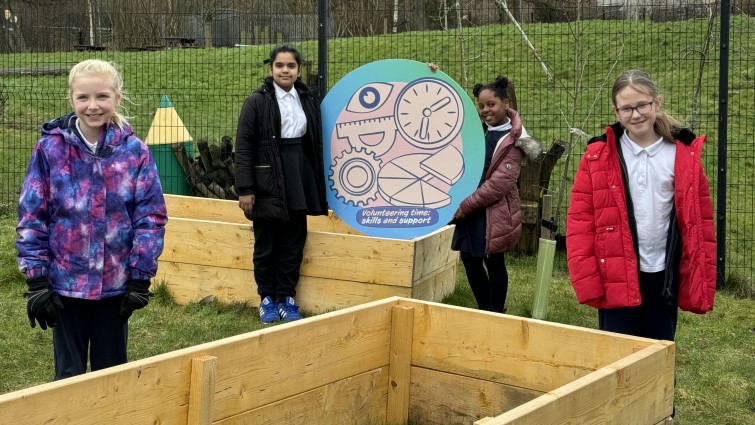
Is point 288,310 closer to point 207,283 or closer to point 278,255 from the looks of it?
point 278,255

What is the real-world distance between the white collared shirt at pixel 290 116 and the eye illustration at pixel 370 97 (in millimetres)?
384

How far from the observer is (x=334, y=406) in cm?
464

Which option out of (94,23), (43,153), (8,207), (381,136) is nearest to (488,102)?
(381,136)

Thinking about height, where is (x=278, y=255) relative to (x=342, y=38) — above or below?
below

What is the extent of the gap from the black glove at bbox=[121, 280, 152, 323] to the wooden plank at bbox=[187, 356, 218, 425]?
0.49m

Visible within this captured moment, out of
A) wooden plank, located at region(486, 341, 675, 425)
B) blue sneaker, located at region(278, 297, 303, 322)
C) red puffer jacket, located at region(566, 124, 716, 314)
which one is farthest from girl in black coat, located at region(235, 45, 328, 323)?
wooden plank, located at region(486, 341, 675, 425)

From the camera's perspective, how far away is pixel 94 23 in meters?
12.3

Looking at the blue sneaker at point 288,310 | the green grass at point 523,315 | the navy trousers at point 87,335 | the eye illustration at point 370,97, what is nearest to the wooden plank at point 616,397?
the green grass at point 523,315

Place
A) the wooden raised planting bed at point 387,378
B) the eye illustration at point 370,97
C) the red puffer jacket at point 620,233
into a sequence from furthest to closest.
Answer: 1. the eye illustration at point 370,97
2. the red puffer jacket at point 620,233
3. the wooden raised planting bed at point 387,378

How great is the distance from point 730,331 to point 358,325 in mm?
3662

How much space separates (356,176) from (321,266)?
0.74 metres

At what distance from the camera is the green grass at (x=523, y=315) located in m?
5.64

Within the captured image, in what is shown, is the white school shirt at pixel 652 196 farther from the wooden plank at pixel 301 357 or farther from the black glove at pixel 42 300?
the black glove at pixel 42 300

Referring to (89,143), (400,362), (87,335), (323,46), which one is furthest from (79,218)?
(323,46)
